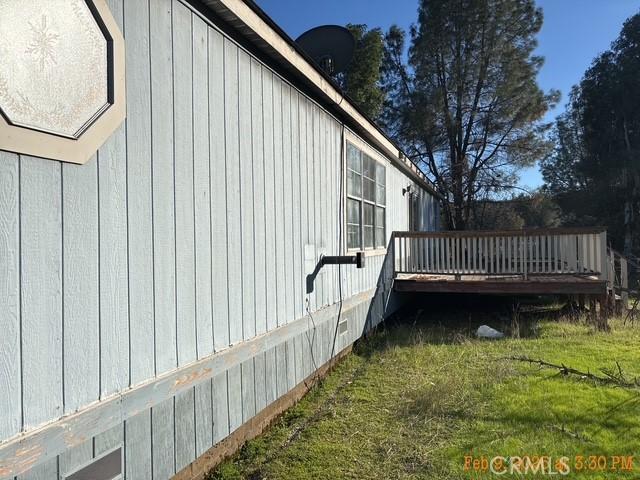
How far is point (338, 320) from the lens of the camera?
18.0 ft

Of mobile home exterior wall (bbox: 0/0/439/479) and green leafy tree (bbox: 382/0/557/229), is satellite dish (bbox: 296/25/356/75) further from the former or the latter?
green leafy tree (bbox: 382/0/557/229)

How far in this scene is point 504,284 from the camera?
828 cm

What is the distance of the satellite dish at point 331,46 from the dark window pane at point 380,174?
5.85 feet

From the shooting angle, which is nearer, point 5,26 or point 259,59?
point 5,26

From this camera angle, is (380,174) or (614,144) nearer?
(380,174)

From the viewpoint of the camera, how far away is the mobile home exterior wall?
181 cm

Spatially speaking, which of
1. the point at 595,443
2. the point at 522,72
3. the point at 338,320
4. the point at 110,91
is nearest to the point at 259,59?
the point at 110,91

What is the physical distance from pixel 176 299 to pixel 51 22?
1.41 metres

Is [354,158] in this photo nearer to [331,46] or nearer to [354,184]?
[354,184]

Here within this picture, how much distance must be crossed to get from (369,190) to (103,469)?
5637 mm

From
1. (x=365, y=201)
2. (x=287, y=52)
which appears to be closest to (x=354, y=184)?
(x=365, y=201)

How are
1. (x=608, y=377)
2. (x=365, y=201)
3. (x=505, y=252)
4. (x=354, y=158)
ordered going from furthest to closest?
(x=505, y=252) < (x=365, y=201) < (x=354, y=158) < (x=608, y=377)

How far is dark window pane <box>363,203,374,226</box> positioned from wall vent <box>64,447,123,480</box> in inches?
196

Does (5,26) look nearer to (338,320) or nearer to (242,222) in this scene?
(242,222)
